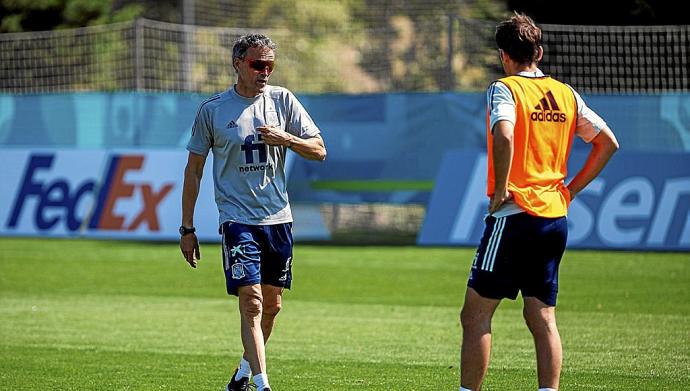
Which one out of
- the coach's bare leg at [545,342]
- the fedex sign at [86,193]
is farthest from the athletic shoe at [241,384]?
the fedex sign at [86,193]

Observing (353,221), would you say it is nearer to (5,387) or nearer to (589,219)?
(589,219)

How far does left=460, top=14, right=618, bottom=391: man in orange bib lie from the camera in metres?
6.78

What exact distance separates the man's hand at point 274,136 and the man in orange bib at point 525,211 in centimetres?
161

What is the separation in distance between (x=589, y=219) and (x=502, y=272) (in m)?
13.1

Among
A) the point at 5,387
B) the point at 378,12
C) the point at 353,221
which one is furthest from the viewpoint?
the point at 378,12

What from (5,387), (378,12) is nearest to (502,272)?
(5,387)

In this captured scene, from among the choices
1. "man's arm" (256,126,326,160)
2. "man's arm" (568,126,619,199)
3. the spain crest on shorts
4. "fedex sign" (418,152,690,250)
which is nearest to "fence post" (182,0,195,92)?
"fedex sign" (418,152,690,250)

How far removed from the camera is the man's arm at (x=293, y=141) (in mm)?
7965

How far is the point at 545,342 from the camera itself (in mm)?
6938

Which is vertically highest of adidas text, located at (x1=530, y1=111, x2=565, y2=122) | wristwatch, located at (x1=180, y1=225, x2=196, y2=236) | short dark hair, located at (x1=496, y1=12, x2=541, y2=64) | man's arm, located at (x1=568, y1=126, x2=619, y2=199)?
short dark hair, located at (x1=496, y1=12, x2=541, y2=64)

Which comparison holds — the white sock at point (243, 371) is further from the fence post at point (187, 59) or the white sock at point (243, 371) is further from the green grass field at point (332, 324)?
the fence post at point (187, 59)

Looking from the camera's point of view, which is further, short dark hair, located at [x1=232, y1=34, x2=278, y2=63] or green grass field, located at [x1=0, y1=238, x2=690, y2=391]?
green grass field, located at [x1=0, y1=238, x2=690, y2=391]

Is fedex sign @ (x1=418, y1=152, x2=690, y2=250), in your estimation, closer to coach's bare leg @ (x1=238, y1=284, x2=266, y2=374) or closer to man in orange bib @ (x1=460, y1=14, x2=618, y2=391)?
coach's bare leg @ (x1=238, y1=284, x2=266, y2=374)

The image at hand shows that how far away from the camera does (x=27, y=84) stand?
2733cm
